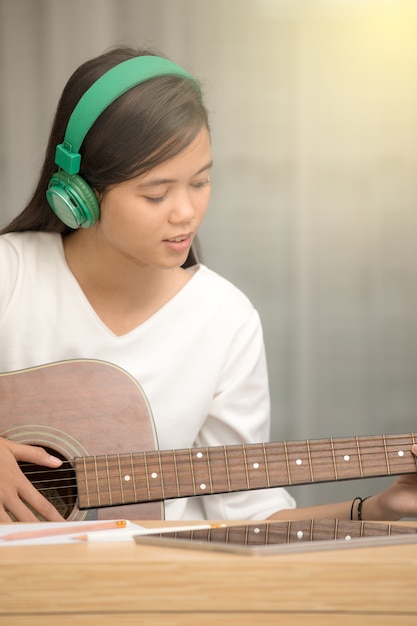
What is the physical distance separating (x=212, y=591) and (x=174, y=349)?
93 cm

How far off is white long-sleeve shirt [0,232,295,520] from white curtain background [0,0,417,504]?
0.72m

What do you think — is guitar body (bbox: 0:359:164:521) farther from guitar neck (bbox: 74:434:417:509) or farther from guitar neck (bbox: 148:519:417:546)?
guitar neck (bbox: 148:519:417:546)

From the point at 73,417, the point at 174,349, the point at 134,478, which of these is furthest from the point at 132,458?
the point at 174,349

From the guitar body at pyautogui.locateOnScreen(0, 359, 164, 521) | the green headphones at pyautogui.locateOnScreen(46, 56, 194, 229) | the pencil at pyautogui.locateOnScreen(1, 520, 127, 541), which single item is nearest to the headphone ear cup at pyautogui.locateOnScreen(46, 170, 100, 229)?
the green headphones at pyautogui.locateOnScreen(46, 56, 194, 229)

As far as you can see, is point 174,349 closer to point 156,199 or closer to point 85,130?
point 156,199

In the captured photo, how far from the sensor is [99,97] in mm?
1403

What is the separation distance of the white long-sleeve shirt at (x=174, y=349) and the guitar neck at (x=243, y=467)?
24 cm

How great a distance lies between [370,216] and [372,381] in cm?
47

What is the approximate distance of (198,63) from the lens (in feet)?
7.63

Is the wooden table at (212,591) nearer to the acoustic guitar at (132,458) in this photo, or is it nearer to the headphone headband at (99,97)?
the acoustic guitar at (132,458)

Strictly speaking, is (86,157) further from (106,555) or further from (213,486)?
(106,555)

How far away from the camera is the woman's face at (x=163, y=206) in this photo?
1.38 m

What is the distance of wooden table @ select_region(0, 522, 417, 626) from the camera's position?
0.68 meters

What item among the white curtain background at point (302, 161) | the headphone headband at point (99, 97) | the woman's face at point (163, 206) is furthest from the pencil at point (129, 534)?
the white curtain background at point (302, 161)
